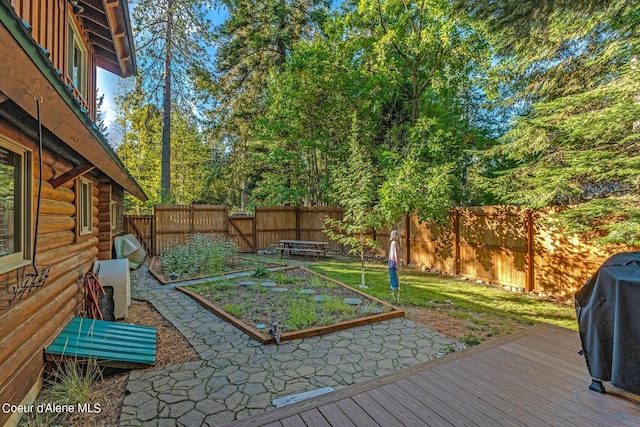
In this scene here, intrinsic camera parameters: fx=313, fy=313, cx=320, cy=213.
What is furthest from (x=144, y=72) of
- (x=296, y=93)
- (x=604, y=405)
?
(x=604, y=405)

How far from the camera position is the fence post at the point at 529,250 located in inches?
286

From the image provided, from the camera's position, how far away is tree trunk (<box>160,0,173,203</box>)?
1334 centimetres

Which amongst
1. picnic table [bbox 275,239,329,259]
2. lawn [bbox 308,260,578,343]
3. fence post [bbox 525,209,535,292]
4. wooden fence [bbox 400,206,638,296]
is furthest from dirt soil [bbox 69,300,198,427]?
fence post [bbox 525,209,535,292]

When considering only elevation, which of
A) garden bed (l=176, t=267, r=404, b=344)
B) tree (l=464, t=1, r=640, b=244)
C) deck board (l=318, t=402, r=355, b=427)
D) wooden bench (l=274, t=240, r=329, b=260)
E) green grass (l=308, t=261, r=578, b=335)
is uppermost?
tree (l=464, t=1, r=640, b=244)

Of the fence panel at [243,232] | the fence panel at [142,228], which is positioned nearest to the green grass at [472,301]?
the fence panel at [243,232]

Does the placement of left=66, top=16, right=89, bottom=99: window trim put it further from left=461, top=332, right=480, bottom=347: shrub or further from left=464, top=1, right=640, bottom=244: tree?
left=461, top=332, right=480, bottom=347: shrub

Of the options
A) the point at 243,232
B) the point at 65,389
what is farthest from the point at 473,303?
the point at 243,232

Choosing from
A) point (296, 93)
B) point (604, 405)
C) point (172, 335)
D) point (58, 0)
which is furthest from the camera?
point (296, 93)

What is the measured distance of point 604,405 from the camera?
2.41 metres

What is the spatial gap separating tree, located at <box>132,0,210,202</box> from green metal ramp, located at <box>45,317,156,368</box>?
34.1 ft

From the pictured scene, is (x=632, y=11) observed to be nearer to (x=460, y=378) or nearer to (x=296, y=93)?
(x=460, y=378)

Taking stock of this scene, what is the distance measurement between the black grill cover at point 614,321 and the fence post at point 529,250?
5196 millimetres

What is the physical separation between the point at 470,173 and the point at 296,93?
8792 millimetres

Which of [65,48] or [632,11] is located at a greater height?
[632,11]
